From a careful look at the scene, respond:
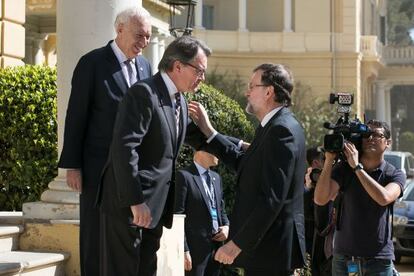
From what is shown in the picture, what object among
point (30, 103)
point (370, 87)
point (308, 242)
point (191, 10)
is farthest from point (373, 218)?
point (370, 87)

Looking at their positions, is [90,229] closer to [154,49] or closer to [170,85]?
[170,85]

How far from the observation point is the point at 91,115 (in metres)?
5.86

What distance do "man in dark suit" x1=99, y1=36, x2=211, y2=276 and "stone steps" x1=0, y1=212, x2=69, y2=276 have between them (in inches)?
50.5

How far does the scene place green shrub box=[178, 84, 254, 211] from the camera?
9406 mm

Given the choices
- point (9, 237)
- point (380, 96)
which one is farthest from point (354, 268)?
point (380, 96)

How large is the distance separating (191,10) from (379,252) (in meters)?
8.17

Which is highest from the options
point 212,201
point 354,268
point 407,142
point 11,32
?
point 11,32

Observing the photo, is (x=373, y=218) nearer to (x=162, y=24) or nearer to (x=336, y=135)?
(x=336, y=135)

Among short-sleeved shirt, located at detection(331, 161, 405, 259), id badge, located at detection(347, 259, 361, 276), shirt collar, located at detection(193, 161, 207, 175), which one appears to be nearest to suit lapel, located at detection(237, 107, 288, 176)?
short-sleeved shirt, located at detection(331, 161, 405, 259)

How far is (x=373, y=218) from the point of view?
6770 millimetres

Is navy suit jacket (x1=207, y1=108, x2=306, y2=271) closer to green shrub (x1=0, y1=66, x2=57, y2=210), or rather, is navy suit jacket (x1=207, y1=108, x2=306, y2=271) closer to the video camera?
the video camera

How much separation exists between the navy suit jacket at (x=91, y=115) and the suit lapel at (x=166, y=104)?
576 millimetres

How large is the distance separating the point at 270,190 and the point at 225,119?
4.37 meters

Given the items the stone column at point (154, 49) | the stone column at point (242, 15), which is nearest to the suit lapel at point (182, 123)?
the stone column at point (154, 49)
